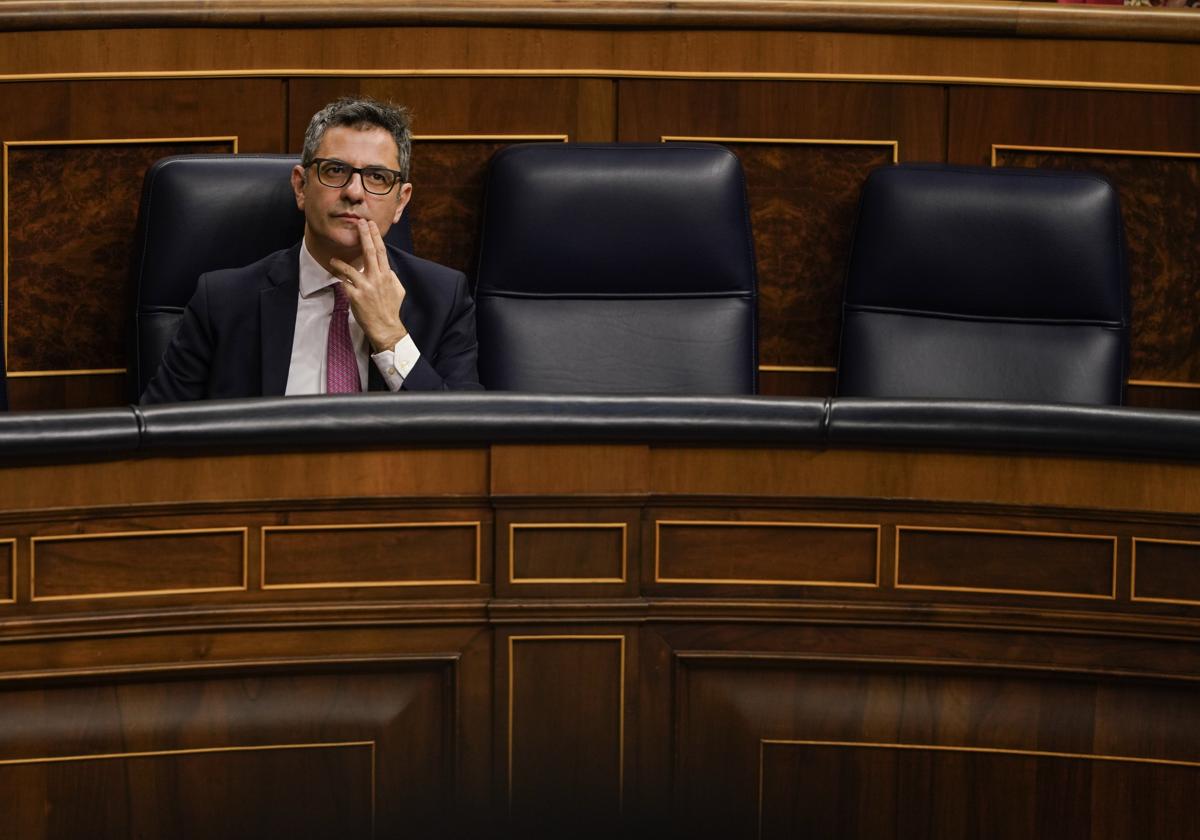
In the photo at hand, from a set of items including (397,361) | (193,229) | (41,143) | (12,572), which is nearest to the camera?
(12,572)

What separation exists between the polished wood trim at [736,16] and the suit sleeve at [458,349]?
0.30 m

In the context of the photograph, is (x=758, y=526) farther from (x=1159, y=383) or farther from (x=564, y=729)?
(x=1159, y=383)

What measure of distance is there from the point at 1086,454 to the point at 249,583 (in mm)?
461

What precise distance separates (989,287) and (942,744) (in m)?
0.53

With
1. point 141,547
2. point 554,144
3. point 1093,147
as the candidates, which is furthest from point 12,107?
point 1093,147

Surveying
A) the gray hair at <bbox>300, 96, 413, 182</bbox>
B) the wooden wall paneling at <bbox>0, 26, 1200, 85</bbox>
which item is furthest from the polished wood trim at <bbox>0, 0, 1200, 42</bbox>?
the gray hair at <bbox>300, 96, 413, 182</bbox>

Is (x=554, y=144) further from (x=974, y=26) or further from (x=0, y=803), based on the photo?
(x=0, y=803)

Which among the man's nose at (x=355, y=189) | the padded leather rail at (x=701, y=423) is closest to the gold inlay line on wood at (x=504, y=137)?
the man's nose at (x=355, y=189)

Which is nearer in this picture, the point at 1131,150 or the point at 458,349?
the point at 458,349

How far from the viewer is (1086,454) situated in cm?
84

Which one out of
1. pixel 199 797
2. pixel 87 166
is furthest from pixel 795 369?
pixel 199 797

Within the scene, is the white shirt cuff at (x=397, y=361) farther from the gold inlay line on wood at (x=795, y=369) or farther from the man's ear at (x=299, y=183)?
the gold inlay line on wood at (x=795, y=369)

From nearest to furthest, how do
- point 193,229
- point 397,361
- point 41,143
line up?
1. point 397,361
2. point 193,229
3. point 41,143

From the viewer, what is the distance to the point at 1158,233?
138cm
